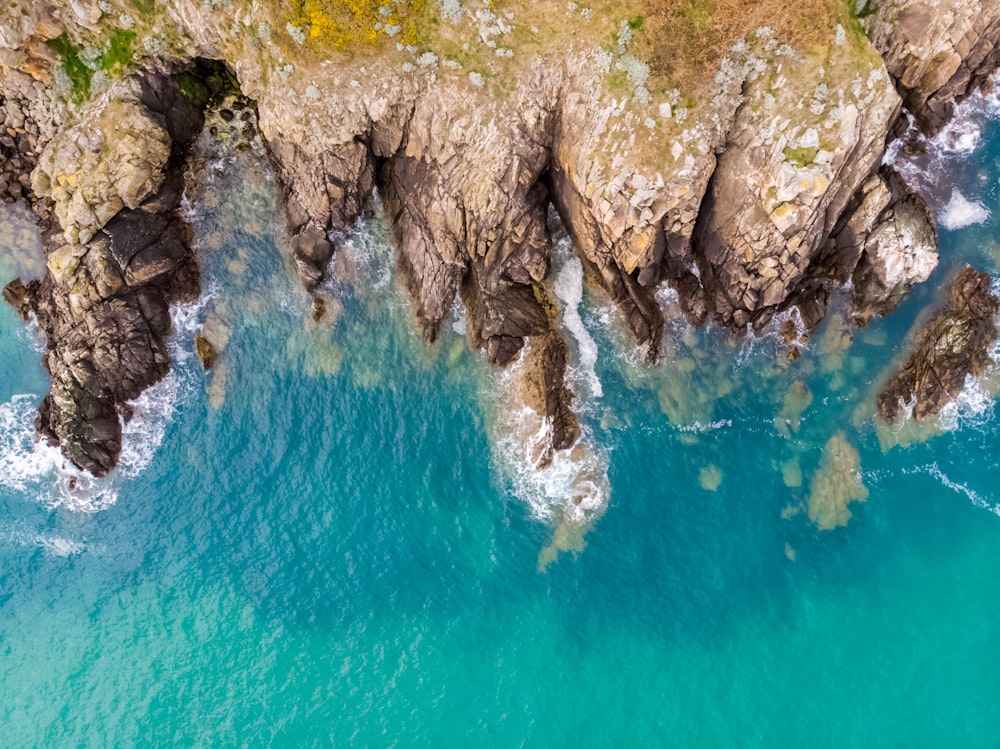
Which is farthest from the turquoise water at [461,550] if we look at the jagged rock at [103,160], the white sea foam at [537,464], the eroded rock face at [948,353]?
the jagged rock at [103,160]

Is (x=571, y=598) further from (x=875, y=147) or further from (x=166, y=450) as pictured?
(x=875, y=147)

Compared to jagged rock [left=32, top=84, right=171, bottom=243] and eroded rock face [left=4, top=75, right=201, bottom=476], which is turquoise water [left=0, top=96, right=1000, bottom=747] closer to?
eroded rock face [left=4, top=75, right=201, bottom=476]

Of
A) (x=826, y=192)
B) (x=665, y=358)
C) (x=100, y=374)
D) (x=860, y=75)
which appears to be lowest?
(x=100, y=374)

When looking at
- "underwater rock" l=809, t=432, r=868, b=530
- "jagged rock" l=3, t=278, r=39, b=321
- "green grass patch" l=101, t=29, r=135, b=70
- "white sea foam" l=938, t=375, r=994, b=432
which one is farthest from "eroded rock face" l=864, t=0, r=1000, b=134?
"jagged rock" l=3, t=278, r=39, b=321

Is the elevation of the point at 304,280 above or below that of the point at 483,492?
above

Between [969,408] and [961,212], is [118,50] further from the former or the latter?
[969,408]

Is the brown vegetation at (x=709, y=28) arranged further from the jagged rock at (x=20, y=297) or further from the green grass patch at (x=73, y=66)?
the jagged rock at (x=20, y=297)

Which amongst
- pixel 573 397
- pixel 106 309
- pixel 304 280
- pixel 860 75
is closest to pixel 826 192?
pixel 860 75
